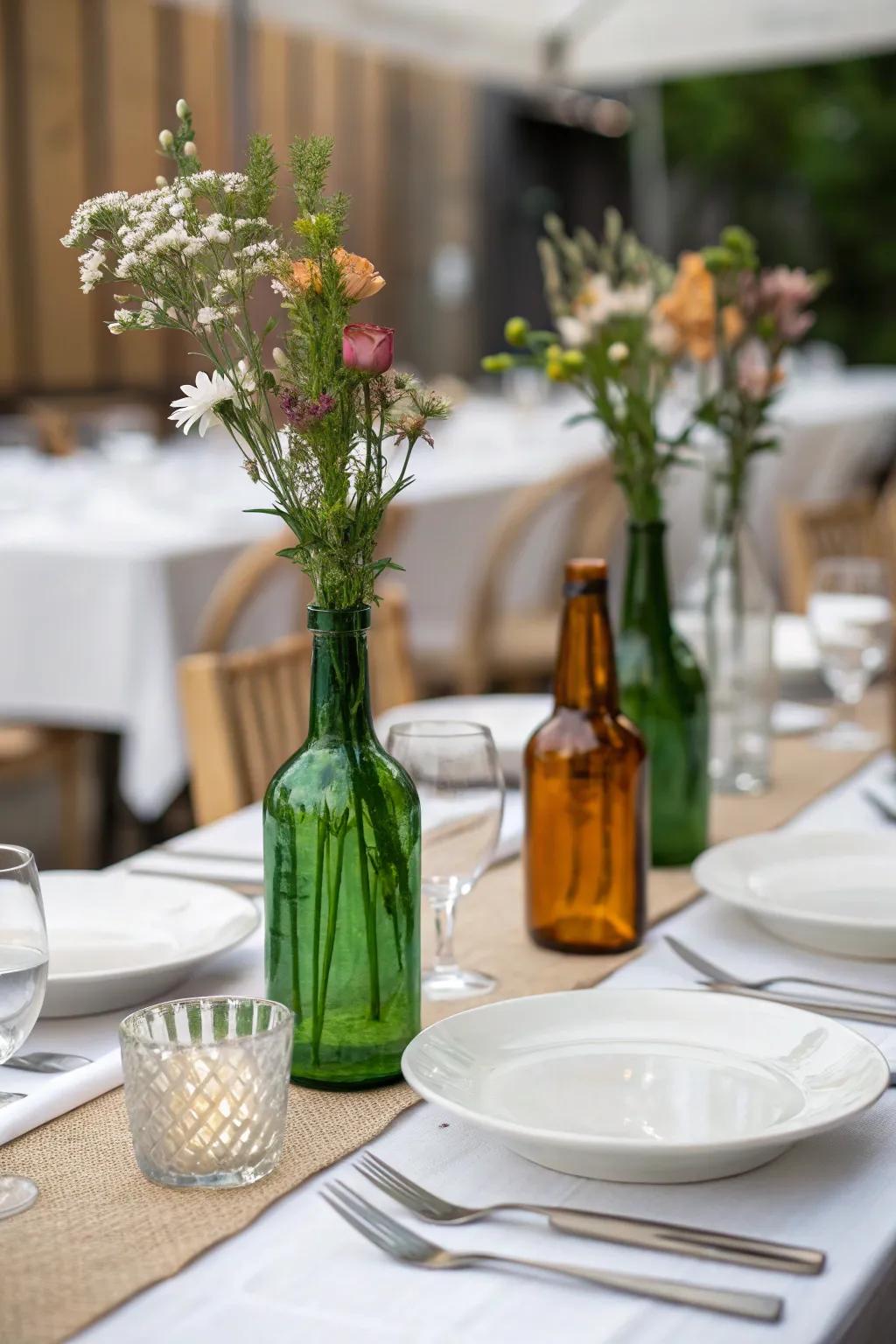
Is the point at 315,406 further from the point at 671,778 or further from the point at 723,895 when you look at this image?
the point at 671,778

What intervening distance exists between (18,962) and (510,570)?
3.18m

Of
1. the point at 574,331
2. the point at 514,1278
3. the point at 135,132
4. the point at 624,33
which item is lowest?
the point at 514,1278

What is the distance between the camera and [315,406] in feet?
2.57

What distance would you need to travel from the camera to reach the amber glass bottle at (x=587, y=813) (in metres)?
1.09

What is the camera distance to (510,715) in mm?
1712

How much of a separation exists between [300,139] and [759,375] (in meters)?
0.72

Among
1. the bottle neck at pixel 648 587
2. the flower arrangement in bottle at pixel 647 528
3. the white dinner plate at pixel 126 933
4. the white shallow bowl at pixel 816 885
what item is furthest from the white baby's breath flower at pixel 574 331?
the white dinner plate at pixel 126 933

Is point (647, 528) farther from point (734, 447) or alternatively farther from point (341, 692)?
point (341, 692)

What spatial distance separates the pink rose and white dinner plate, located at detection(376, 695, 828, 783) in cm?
78

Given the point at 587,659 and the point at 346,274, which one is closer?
the point at 346,274

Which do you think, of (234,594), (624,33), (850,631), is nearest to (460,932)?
(850,631)

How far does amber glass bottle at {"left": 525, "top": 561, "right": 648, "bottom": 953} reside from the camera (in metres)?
1.09

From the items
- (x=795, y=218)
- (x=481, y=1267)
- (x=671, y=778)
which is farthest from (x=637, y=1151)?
(x=795, y=218)

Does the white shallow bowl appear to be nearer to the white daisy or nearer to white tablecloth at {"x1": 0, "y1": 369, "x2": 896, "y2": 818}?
the white daisy
